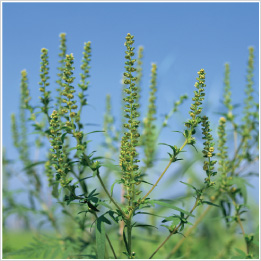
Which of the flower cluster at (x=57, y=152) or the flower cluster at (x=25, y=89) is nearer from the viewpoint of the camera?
the flower cluster at (x=57, y=152)

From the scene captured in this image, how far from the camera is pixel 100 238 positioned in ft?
6.15

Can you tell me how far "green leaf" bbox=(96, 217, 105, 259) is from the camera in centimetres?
185

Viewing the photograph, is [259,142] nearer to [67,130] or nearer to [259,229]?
[259,229]

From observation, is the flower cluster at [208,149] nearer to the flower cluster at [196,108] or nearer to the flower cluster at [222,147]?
the flower cluster at [196,108]

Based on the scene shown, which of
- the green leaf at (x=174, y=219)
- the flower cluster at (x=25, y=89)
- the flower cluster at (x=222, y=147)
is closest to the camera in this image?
the green leaf at (x=174, y=219)

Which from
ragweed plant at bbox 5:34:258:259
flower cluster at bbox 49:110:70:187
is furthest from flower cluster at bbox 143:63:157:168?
flower cluster at bbox 49:110:70:187

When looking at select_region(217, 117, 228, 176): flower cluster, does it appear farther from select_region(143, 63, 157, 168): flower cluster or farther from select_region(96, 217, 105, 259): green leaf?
select_region(96, 217, 105, 259): green leaf

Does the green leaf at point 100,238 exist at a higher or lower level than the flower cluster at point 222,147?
lower

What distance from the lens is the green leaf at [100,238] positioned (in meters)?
1.85

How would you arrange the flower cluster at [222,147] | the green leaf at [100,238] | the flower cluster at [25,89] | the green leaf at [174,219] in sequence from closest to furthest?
1. the green leaf at [100,238]
2. the green leaf at [174,219]
3. the flower cluster at [222,147]
4. the flower cluster at [25,89]

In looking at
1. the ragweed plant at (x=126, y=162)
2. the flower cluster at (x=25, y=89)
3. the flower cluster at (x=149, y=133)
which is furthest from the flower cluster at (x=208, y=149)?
the flower cluster at (x=25, y=89)

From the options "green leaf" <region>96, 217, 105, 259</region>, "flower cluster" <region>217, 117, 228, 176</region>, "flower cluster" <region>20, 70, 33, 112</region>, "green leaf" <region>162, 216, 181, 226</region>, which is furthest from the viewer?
"flower cluster" <region>20, 70, 33, 112</region>

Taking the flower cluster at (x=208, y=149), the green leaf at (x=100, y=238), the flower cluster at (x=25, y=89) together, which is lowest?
the green leaf at (x=100, y=238)

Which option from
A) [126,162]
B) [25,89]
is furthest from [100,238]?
[25,89]
